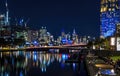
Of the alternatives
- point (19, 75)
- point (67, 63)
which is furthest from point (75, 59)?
point (19, 75)

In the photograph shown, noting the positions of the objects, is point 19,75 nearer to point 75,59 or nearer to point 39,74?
point 39,74

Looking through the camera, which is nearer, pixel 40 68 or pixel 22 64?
pixel 40 68

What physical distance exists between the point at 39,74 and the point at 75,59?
94.1 ft

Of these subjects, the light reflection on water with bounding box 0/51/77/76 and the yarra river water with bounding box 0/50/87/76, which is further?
the light reflection on water with bounding box 0/51/77/76

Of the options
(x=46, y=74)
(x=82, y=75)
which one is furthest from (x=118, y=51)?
(x=46, y=74)

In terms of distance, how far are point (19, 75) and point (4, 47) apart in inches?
5249

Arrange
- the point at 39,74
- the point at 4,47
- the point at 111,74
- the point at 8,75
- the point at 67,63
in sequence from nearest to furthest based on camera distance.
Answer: the point at 111,74
the point at 8,75
the point at 39,74
the point at 67,63
the point at 4,47

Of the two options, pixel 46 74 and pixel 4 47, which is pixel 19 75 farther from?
pixel 4 47

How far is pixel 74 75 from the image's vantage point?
56219mm

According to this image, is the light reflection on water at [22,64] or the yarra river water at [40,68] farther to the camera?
the light reflection on water at [22,64]

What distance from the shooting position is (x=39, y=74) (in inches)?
2292

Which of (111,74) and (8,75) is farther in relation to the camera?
(8,75)

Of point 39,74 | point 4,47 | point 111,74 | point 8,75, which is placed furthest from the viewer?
point 4,47

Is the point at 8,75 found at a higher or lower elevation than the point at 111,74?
lower
